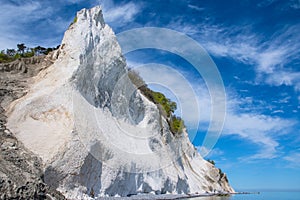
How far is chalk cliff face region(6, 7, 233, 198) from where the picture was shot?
1603 centimetres

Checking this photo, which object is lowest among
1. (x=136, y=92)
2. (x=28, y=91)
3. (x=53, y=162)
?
(x=53, y=162)

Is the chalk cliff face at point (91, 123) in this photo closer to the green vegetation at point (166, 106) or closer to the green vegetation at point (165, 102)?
the green vegetation at point (166, 106)

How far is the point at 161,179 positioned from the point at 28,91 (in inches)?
536

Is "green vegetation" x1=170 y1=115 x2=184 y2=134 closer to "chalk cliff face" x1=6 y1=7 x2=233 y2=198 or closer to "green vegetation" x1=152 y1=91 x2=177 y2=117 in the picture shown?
"green vegetation" x1=152 y1=91 x2=177 y2=117

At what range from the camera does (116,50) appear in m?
24.0

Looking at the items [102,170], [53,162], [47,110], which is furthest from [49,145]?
[102,170]

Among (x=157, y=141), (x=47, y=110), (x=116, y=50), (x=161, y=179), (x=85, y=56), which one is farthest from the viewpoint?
(x=157, y=141)

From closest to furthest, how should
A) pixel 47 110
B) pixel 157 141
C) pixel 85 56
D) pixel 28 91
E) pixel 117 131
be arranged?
pixel 47 110
pixel 28 91
pixel 85 56
pixel 117 131
pixel 157 141

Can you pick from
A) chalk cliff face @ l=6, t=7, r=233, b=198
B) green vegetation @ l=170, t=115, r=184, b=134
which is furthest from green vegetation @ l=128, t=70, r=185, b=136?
chalk cliff face @ l=6, t=7, r=233, b=198

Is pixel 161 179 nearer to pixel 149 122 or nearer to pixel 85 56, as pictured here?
pixel 149 122

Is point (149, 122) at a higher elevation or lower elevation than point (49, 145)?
higher

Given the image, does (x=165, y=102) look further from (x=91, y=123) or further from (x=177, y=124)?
(x=91, y=123)

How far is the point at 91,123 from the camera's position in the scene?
18938 mm

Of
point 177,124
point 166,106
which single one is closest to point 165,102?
point 166,106
